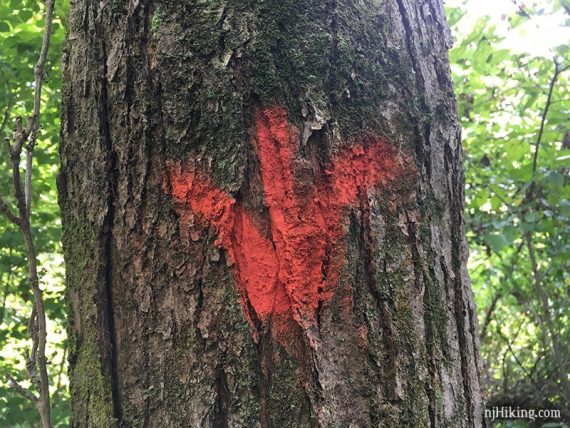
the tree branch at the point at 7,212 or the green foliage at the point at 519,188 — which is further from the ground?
the green foliage at the point at 519,188

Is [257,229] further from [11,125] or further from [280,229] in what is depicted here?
[11,125]

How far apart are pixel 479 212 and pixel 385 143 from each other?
3192mm

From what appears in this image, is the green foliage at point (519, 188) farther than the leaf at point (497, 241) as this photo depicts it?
Yes

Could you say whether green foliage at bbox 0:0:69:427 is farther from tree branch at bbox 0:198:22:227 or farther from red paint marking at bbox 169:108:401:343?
red paint marking at bbox 169:108:401:343

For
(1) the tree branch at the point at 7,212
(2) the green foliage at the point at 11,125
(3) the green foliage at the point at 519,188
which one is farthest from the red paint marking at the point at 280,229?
(3) the green foliage at the point at 519,188

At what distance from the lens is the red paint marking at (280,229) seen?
916mm

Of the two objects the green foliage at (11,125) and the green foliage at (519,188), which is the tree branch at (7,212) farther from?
the green foliage at (519,188)

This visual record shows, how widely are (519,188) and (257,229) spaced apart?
3.00 m

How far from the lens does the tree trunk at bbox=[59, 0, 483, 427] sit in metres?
0.89

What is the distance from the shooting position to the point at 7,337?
9.71 ft

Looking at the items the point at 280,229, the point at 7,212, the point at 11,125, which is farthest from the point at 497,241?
the point at 11,125

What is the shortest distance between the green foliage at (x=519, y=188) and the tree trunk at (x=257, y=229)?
2.06 metres

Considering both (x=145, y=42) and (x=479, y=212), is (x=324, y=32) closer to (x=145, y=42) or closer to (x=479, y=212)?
(x=145, y=42)

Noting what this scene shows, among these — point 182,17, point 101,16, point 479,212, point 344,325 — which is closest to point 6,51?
point 101,16
